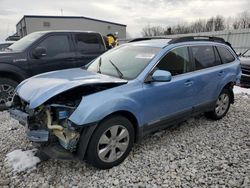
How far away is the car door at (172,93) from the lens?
360cm

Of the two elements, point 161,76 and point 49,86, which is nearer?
point 49,86

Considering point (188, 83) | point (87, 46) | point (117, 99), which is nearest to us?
point (117, 99)

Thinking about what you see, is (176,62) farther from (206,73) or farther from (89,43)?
(89,43)

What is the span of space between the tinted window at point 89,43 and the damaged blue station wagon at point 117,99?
100 inches

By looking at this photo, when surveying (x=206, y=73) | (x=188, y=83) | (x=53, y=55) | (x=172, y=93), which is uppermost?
(x=53, y=55)

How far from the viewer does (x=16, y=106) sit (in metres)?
3.71

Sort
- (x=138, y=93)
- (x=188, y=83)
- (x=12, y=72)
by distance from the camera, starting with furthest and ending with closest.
Result: (x=12, y=72) → (x=188, y=83) → (x=138, y=93)

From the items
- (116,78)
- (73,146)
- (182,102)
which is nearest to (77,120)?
→ (73,146)

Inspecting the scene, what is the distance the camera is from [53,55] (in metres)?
6.31

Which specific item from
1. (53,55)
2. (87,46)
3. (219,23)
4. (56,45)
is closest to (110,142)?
(53,55)

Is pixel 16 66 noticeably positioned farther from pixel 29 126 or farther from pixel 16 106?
pixel 29 126

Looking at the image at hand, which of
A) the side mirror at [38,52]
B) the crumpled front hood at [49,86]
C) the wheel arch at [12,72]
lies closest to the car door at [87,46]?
the side mirror at [38,52]

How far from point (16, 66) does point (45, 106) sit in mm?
3243

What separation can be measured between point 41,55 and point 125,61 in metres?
2.90
